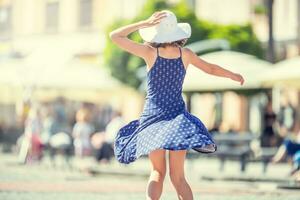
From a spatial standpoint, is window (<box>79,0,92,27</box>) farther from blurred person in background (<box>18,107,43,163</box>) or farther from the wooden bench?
the wooden bench

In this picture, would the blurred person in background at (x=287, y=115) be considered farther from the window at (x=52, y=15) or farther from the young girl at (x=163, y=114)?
the young girl at (x=163, y=114)

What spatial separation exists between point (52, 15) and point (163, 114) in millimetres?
41918

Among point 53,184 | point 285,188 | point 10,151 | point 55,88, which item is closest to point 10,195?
point 53,184

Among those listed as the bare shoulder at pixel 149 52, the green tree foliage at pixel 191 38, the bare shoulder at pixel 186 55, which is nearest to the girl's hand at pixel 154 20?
the bare shoulder at pixel 149 52

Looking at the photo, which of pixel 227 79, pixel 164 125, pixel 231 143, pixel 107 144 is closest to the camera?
pixel 164 125

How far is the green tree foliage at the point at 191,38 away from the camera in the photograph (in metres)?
33.7

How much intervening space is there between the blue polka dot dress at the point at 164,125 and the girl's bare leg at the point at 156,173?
139 millimetres

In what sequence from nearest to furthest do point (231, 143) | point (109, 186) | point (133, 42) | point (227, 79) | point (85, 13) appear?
point (133, 42), point (109, 186), point (227, 79), point (231, 143), point (85, 13)

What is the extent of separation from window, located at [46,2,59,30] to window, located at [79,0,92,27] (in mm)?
1903

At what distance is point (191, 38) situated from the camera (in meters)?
33.3

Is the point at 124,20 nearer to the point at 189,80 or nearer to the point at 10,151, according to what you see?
the point at 10,151

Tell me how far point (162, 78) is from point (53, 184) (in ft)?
24.4

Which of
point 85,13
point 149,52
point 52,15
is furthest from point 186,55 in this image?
point 52,15

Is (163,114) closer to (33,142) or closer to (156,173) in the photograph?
(156,173)
